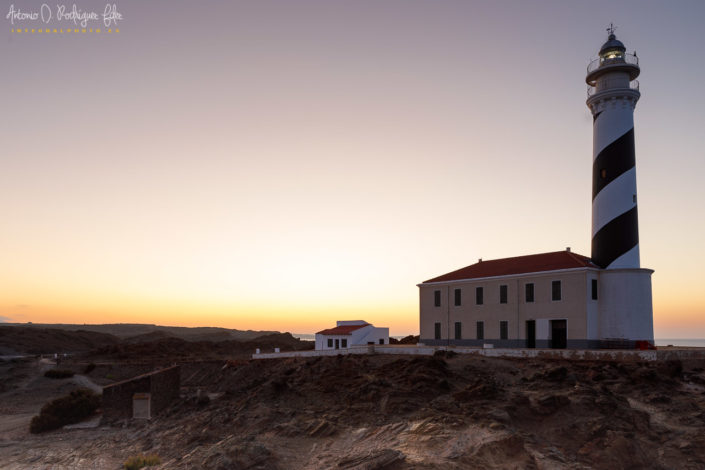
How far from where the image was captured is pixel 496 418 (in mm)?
17938

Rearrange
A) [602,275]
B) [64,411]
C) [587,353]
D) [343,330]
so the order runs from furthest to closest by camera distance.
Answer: [343,330] → [602,275] → [64,411] → [587,353]

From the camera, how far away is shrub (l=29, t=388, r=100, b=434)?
94.6ft

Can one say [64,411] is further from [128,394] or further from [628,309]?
[628,309]

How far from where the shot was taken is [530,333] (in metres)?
33.7

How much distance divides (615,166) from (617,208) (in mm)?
2544

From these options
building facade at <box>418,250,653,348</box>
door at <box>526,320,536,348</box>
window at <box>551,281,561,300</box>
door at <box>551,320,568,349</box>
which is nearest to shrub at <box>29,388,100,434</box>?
building facade at <box>418,250,653,348</box>

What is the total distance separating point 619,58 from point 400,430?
1056 inches

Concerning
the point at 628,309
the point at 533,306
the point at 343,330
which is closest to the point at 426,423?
the point at 533,306

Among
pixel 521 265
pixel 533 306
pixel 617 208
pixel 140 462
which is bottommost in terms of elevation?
pixel 140 462

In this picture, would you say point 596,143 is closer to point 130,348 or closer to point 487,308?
point 487,308

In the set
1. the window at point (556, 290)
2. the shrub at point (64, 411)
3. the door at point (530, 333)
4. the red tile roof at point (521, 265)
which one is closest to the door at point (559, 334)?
the door at point (530, 333)

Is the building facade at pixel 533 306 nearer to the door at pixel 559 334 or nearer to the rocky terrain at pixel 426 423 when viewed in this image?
the door at pixel 559 334

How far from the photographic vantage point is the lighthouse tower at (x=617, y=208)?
30.2 meters

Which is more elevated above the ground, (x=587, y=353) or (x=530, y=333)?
(x=530, y=333)
